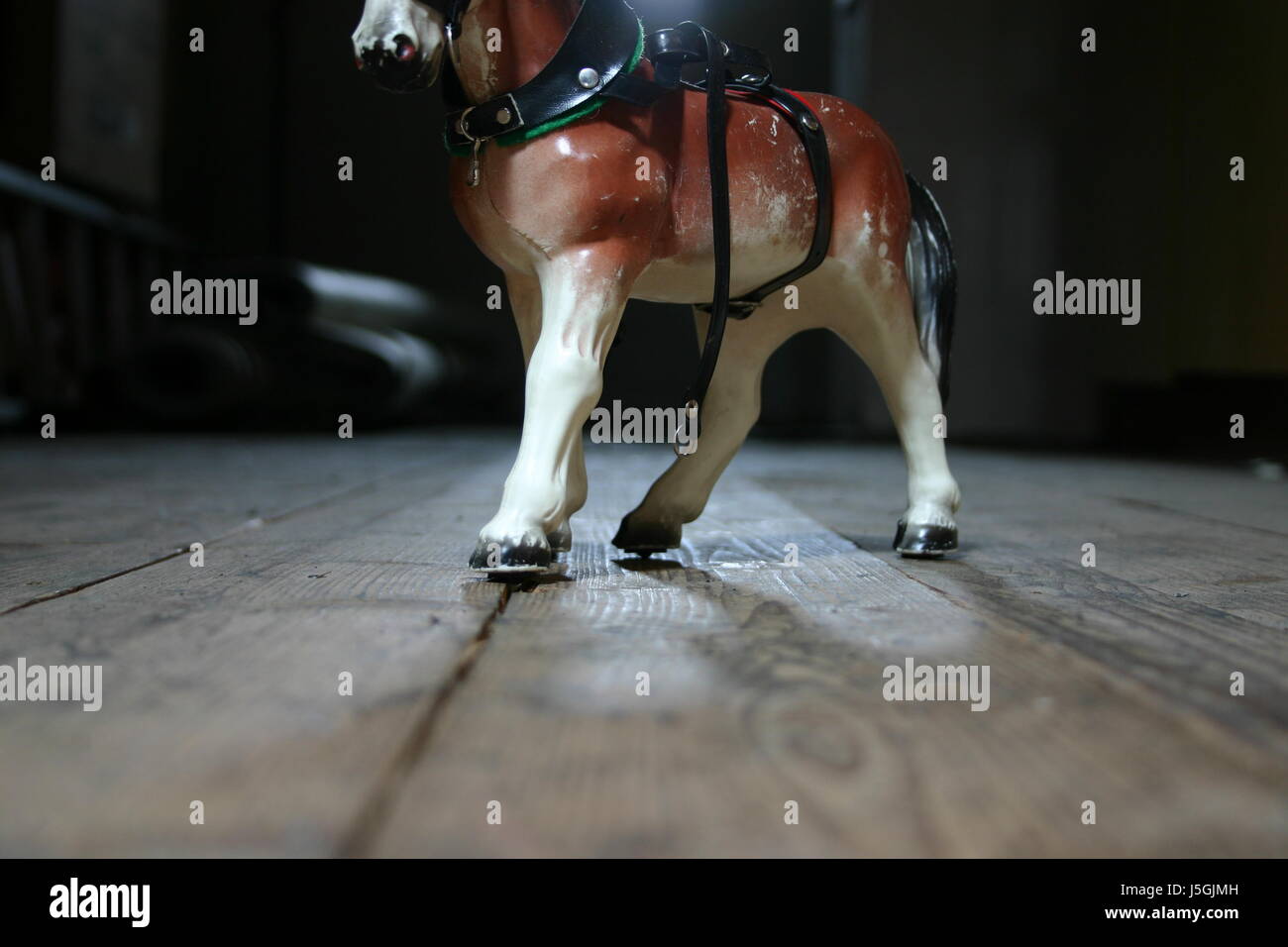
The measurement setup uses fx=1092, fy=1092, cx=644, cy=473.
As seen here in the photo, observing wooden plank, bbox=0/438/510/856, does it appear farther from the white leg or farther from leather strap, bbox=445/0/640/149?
leather strap, bbox=445/0/640/149

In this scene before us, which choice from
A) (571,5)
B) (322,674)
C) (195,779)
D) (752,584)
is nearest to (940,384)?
(752,584)

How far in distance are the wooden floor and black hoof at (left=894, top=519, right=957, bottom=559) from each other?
0.11 feet

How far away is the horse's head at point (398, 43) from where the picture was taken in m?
1.08

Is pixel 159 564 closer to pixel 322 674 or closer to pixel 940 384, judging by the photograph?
pixel 322 674

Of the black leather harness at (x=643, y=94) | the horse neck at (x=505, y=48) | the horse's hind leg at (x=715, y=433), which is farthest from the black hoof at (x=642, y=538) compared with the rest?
the horse neck at (x=505, y=48)

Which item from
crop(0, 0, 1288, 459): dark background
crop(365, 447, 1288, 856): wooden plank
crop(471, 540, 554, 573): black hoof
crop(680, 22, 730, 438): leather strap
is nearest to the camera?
crop(365, 447, 1288, 856): wooden plank

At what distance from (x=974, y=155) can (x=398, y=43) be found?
497cm

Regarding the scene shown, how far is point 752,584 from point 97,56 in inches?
216

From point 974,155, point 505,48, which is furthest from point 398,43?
point 974,155

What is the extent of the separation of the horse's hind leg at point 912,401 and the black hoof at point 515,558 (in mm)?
523

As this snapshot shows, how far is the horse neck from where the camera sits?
1.16 meters

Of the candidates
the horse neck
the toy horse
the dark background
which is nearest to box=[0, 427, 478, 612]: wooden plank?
the toy horse

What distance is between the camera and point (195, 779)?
1.79 ft
